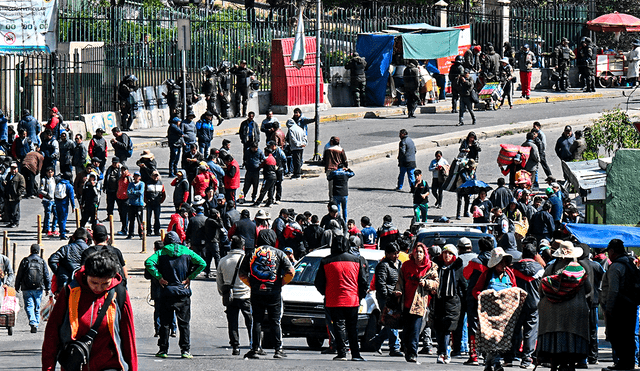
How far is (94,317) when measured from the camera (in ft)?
24.4

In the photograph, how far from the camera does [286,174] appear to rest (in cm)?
2678

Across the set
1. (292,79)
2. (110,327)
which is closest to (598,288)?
(110,327)

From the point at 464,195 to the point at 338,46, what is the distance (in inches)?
585

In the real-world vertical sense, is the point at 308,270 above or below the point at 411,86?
below

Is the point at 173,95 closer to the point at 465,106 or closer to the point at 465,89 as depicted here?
the point at 465,89

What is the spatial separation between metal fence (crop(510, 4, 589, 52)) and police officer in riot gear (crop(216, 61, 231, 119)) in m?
12.7

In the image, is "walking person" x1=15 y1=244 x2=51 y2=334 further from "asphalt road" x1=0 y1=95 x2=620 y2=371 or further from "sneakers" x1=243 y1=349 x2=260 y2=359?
"sneakers" x1=243 y1=349 x2=260 y2=359

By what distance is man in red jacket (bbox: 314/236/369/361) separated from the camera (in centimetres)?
1177

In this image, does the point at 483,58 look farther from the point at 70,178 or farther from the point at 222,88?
the point at 70,178

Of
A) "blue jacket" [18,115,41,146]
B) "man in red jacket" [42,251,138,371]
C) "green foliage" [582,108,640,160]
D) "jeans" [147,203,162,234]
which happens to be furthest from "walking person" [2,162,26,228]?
"man in red jacket" [42,251,138,371]

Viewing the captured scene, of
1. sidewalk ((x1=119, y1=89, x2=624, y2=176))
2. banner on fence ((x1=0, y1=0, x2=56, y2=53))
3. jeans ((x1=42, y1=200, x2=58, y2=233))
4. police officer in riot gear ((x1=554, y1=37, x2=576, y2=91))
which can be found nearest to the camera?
jeans ((x1=42, y1=200, x2=58, y2=233))

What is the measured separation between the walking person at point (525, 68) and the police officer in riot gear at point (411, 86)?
13.3 ft

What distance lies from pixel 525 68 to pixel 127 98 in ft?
44.3

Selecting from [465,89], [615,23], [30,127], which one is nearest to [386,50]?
[465,89]
